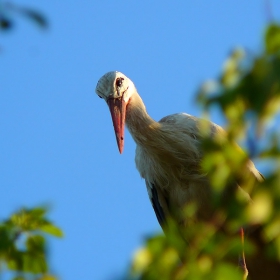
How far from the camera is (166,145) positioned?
682cm

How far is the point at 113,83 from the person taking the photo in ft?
22.3

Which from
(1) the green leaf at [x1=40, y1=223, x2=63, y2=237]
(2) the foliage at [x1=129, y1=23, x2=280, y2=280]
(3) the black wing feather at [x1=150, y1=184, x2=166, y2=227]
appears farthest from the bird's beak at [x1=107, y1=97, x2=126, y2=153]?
(2) the foliage at [x1=129, y1=23, x2=280, y2=280]

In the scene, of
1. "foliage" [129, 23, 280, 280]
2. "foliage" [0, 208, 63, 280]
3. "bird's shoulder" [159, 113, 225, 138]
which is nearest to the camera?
"foliage" [129, 23, 280, 280]

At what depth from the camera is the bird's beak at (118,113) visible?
6.50 metres

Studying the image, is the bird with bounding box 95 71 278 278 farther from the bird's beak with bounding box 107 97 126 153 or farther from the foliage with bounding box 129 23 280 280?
the foliage with bounding box 129 23 280 280

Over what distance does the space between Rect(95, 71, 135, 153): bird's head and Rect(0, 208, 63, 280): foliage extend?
4.13 meters

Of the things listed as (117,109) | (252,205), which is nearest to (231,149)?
(252,205)

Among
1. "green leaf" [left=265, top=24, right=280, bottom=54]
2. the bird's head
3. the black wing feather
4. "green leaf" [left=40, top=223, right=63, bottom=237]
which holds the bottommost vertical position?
"green leaf" [left=40, top=223, right=63, bottom=237]

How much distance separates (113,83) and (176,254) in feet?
16.9

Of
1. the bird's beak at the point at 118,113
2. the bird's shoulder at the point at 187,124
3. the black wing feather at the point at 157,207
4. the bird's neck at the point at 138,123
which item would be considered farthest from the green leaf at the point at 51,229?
the black wing feather at the point at 157,207

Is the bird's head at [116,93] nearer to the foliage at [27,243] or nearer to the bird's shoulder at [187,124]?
the bird's shoulder at [187,124]

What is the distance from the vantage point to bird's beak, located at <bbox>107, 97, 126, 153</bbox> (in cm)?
650

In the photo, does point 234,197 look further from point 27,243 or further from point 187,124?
point 187,124

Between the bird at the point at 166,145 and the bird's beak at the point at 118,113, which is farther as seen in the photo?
the bird at the point at 166,145
